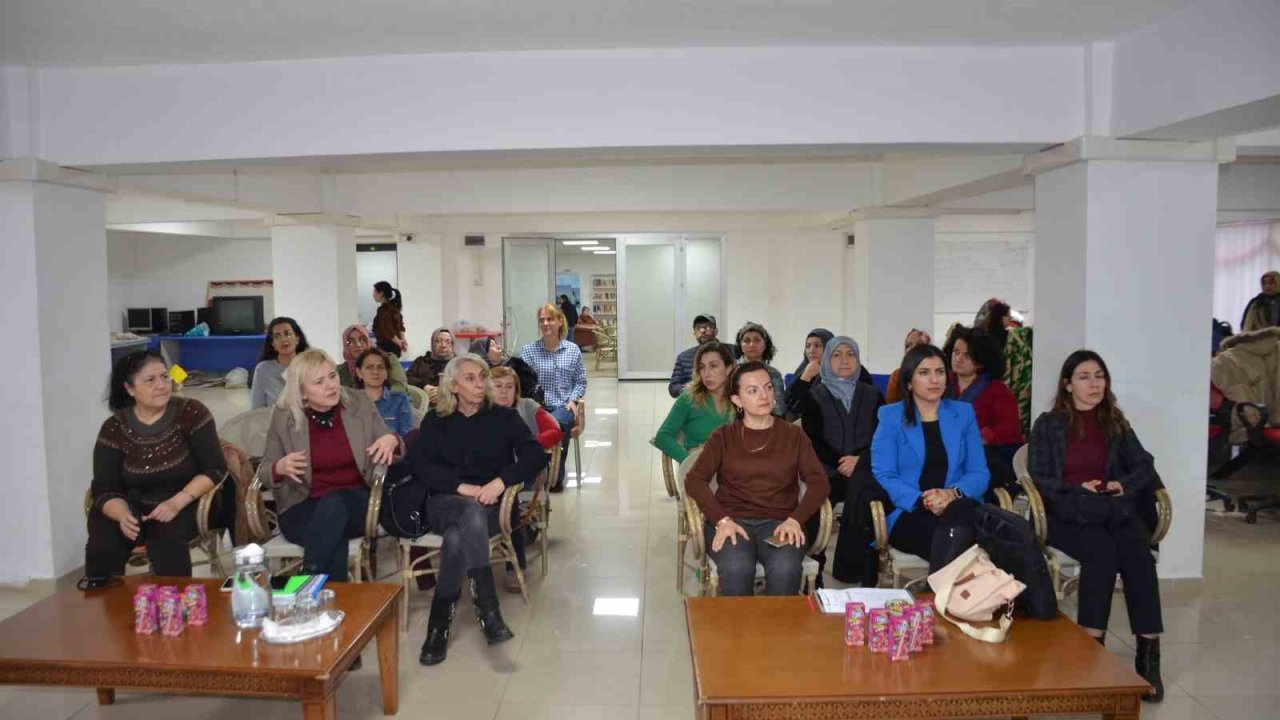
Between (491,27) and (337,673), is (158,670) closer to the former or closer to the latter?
(337,673)

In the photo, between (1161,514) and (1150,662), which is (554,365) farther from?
(1150,662)

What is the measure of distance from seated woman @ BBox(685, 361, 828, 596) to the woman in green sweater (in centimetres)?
78

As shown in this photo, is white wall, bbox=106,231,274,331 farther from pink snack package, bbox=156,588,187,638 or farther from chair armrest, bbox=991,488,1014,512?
chair armrest, bbox=991,488,1014,512

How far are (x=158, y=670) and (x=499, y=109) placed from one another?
10.3ft

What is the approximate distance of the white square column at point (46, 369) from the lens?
15.9 ft

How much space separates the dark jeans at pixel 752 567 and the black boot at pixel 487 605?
1.07m

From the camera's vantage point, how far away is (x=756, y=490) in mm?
3945

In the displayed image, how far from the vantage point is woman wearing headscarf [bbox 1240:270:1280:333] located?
9242mm

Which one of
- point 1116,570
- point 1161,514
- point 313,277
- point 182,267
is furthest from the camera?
point 182,267

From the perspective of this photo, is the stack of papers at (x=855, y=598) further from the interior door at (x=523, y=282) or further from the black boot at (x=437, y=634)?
the interior door at (x=523, y=282)

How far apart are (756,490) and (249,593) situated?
207cm

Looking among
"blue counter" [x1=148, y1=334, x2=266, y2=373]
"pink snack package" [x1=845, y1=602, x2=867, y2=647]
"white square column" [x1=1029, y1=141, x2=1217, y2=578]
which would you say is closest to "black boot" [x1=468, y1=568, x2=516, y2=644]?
"pink snack package" [x1=845, y1=602, x2=867, y2=647]

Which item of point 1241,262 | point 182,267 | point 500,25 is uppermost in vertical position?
point 500,25

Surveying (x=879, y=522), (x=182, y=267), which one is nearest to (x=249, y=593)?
(x=879, y=522)
